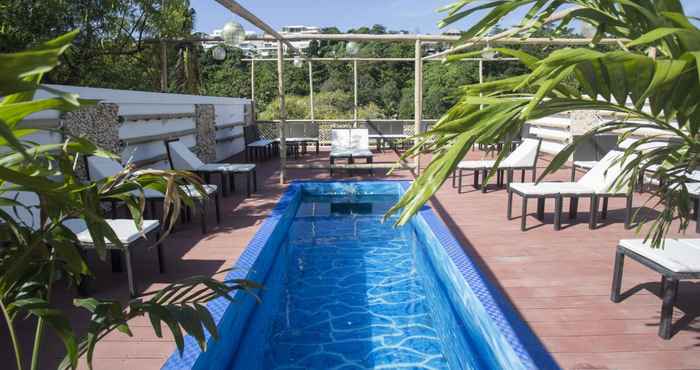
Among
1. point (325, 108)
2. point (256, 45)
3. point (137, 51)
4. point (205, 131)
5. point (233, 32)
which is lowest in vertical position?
point (205, 131)

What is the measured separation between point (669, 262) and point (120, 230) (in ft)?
10.8

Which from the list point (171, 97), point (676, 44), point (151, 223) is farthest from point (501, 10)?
point (171, 97)

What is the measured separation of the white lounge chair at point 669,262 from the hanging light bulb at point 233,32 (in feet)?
15.2

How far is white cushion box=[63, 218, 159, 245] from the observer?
2.97 m

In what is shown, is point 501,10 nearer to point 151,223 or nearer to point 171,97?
Result: point 151,223

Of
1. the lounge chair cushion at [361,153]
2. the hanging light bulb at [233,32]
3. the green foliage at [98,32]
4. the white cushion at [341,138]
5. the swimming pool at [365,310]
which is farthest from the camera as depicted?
the white cushion at [341,138]

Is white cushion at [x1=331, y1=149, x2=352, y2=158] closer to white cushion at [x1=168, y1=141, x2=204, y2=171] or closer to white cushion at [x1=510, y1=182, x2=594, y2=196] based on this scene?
white cushion at [x1=168, y1=141, x2=204, y2=171]

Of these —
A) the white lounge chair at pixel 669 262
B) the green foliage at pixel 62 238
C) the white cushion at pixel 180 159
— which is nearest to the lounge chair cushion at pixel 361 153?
the white cushion at pixel 180 159

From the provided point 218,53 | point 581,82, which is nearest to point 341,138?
point 218,53

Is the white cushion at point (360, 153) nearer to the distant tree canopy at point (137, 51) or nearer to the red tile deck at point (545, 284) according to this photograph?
the red tile deck at point (545, 284)

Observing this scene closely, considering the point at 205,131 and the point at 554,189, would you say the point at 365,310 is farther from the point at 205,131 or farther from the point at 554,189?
the point at 205,131

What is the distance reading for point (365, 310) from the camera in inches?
146

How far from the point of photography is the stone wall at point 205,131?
8688 millimetres

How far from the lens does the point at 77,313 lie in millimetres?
2801
